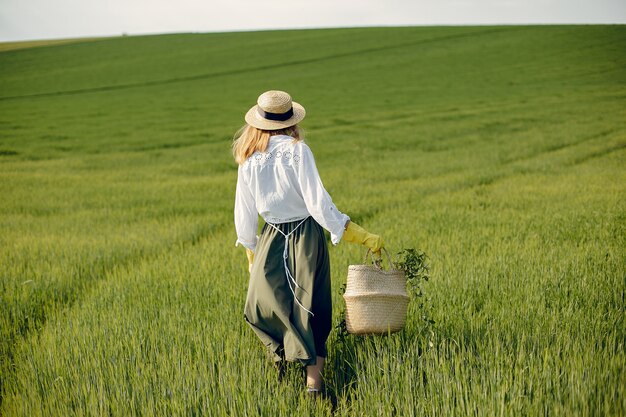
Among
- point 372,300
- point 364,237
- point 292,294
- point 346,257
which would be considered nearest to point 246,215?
point 292,294

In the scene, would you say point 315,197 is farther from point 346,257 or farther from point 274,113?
point 346,257

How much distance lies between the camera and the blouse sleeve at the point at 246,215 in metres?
3.62

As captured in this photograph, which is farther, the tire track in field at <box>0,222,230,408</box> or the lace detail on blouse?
the tire track in field at <box>0,222,230,408</box>

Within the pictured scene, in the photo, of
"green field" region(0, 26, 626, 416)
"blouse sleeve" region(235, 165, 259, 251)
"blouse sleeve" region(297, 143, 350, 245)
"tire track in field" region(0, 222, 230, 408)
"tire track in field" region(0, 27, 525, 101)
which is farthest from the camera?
"tire track in field" region(0, 27, 525, 101)

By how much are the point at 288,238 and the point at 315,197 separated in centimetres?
37

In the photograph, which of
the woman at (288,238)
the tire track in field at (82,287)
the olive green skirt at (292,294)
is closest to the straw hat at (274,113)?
the woman at (288,238)

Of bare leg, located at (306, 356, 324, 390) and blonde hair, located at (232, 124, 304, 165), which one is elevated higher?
blonde hair, located at (232, 124, 304, 165)

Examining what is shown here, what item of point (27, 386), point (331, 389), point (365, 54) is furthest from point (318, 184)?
point (365, 54)

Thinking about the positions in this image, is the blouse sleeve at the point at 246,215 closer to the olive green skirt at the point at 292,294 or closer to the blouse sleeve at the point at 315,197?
the olive green skirt at the point at 292,294

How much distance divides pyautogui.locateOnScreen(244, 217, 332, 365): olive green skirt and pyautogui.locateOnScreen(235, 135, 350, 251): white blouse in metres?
0.11

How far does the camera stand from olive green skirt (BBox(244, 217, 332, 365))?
11.1ft

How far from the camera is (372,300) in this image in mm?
3307

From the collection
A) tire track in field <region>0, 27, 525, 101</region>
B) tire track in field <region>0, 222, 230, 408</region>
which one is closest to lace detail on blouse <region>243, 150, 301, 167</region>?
tire track in field <region>0, 222, 230, 408</region>

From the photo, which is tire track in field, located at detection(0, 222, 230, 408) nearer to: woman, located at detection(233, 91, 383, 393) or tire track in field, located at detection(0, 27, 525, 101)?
woman, located at detection(233, 91, 383, 393)
